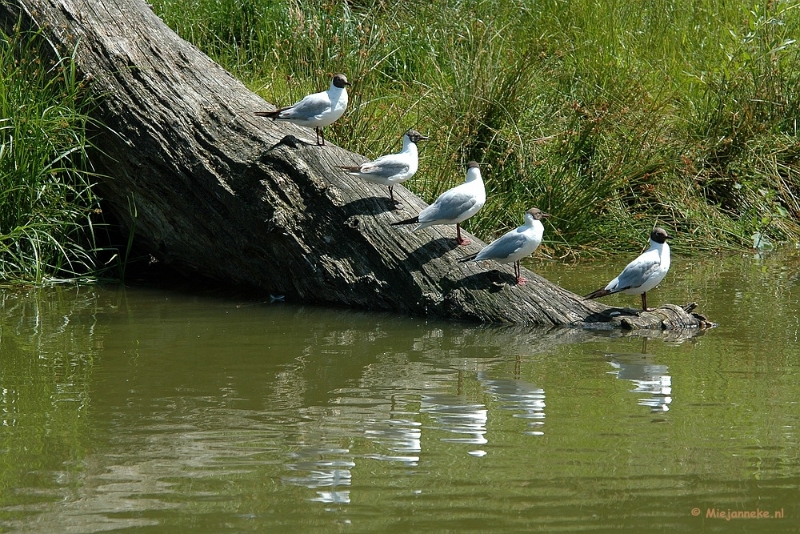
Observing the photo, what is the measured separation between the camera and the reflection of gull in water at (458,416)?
14.1 ft

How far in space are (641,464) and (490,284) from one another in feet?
9.35

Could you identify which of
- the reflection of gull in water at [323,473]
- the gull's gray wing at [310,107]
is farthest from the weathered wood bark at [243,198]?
the reflection of gull in water at [323,473]

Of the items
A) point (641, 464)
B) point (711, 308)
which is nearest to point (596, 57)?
point (711, 308)

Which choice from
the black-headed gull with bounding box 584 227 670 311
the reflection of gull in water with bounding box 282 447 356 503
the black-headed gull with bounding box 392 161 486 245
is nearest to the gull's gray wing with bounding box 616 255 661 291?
the black-headed gull with bounding box 584 227 670 311

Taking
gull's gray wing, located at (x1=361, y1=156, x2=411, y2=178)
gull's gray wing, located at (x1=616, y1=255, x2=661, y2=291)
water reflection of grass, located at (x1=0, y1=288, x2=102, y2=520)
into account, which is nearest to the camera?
water reflection of grass, located at (x1=0, y1=288, x2=102, y2=520)

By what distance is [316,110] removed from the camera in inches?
282

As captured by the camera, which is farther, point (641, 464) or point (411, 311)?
point (411, 311)

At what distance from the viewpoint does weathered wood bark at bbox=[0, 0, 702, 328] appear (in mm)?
6789

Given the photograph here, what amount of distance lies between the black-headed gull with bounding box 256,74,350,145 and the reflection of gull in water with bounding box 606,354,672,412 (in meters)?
2.66

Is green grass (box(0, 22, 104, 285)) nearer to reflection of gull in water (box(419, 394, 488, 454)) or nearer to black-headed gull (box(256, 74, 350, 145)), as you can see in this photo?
black-headed gull (box(256, 74, 350, 145))

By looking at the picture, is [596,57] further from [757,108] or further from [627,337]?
[627,337]

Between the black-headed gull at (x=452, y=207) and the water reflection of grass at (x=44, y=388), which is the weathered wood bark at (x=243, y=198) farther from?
the water reflection of grass at (x=44, y=388)

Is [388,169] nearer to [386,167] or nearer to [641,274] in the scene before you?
[386,167]

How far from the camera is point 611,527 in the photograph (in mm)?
3449
